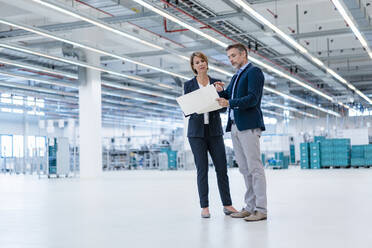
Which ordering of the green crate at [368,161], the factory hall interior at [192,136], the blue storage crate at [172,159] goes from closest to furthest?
1. the factory hall interior at [192,136]
2. the green crate at [368,161]
3. the blue storage crate at [172,159]

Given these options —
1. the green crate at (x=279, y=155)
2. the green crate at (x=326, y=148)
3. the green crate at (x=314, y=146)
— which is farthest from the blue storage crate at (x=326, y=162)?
the green crate at (x=279, y=155)

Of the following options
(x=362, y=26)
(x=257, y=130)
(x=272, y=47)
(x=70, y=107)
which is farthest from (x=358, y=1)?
(x=70, y=107)

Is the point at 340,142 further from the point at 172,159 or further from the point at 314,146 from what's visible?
the point at 172,159

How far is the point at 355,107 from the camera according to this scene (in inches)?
1015

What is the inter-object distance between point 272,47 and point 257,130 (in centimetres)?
1144

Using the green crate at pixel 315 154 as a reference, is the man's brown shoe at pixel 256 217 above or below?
below

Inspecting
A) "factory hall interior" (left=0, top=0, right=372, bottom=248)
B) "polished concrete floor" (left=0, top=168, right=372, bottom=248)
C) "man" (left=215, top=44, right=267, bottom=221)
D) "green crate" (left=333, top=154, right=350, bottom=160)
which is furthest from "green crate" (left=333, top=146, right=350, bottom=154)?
"man" (left=215, top=44, right=267, bottom=221)

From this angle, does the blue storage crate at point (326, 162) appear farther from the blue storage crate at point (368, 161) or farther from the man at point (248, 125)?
the man at point (248, 125)

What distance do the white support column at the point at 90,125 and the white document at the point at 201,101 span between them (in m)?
10.7

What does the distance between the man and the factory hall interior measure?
1cm

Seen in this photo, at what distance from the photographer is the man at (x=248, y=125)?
3.43 meters

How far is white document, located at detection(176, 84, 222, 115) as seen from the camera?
3.56 m

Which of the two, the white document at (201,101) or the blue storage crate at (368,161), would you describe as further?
the blue storage crate at (368,161)

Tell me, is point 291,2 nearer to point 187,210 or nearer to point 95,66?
point 95,66
